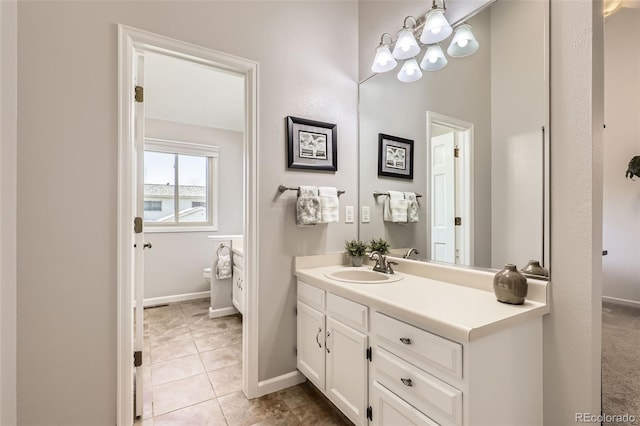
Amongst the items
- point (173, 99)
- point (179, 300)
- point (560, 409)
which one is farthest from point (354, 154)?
point (179, 300)

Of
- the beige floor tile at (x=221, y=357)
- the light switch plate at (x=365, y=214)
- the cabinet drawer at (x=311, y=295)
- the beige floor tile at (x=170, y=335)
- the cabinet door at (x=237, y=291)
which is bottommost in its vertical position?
the beige floor tile at (x=170, y=335)

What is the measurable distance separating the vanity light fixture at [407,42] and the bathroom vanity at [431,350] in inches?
52.5

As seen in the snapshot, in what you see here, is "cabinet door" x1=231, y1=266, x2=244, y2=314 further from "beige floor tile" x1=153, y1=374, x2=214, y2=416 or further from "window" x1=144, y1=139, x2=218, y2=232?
"window" x1=144, y1=139, x2=218, y2=232

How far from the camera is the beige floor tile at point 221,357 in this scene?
7.27 ft

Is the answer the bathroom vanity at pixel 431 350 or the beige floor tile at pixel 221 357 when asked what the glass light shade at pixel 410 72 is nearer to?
the bathroom vanity at pixel 431 350

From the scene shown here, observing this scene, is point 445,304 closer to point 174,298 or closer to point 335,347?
point 335,347

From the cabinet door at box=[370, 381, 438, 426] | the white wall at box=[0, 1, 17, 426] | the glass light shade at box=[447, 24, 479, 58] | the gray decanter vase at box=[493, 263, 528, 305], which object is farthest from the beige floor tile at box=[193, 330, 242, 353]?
the glass light shade at box=[447, 24, 479, 58]

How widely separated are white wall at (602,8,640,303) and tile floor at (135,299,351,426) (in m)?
1.70

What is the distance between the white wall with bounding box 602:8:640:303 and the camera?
1.37 metres

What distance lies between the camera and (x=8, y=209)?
4.02 feet


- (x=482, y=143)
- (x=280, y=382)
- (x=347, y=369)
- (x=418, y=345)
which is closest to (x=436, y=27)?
(x=482, y=143)

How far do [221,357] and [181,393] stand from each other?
493mm

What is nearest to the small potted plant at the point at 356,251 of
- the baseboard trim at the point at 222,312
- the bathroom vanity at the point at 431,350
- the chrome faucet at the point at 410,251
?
the chrome faucet at the point at 410,251

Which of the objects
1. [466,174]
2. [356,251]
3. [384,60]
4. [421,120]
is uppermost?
[384,60]
